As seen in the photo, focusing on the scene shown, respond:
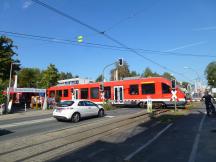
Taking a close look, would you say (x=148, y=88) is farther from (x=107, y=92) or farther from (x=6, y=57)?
(x=6, y=57)

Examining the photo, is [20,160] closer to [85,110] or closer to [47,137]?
[47,137]

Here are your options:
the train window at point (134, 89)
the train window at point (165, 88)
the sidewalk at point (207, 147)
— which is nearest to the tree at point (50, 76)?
the train window at point (134, 89)

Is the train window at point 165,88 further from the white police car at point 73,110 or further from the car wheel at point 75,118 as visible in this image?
the car wheel at point 75,118

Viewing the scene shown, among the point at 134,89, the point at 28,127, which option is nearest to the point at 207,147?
the point at 28,127

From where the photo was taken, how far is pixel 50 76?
6600cm

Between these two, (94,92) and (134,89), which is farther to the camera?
(94,92)

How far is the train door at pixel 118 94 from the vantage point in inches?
1241

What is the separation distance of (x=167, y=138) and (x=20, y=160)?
586cm

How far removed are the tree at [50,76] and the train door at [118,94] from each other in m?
35.6

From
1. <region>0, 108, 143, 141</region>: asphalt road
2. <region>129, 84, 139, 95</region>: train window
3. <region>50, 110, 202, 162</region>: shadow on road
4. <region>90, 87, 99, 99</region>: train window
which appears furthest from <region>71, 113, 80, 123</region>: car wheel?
<region>90, 87, 99, 99</region>: train window

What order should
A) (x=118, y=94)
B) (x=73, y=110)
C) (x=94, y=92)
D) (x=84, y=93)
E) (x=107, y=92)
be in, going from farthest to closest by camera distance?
(x=84, y=93)
(x=94, y=92)
(x=107, y=92)
(x=118, y=94)
(x=73, y=110)

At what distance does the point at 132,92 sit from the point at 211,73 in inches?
3184

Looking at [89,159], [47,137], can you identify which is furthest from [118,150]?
[47,137]

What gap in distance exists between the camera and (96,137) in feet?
38.7
